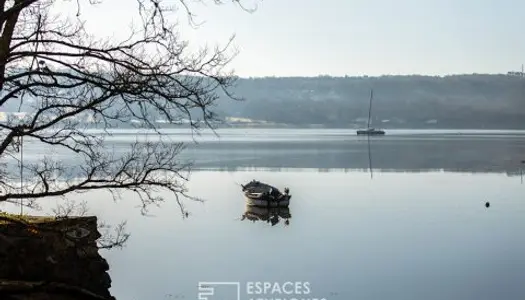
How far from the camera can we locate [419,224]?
81.1ft

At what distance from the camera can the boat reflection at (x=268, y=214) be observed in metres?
28.0

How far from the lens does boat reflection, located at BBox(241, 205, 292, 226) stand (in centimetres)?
2798

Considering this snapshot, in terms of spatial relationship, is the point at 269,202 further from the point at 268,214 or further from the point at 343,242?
the point at 343,242

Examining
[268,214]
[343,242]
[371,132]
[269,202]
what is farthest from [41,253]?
[371,132]

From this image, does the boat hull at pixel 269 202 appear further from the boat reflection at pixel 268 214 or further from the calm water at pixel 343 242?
the calm water at pixel 343 242

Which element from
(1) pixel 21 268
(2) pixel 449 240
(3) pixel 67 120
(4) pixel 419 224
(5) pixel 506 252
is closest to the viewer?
(3) pixel 67 120

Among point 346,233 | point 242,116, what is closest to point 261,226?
point 346,233

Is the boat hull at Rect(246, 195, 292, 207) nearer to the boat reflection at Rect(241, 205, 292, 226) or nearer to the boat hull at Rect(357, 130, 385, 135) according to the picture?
the boat reflection at Rect(241, 205, 292, 226)

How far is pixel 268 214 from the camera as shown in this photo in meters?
30.1

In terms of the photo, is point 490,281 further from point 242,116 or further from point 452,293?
point 242,116

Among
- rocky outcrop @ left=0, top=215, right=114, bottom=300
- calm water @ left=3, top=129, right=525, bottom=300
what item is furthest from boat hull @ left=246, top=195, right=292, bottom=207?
rocky outcrop @ left=0, top=215, right=114, bottom=300

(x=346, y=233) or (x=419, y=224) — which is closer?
(x=346, y=233)

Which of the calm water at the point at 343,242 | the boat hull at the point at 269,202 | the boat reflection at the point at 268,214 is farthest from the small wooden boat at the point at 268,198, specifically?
the calm water at the point at 343,242

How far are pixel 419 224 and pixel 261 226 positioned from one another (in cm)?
Answer: 618
